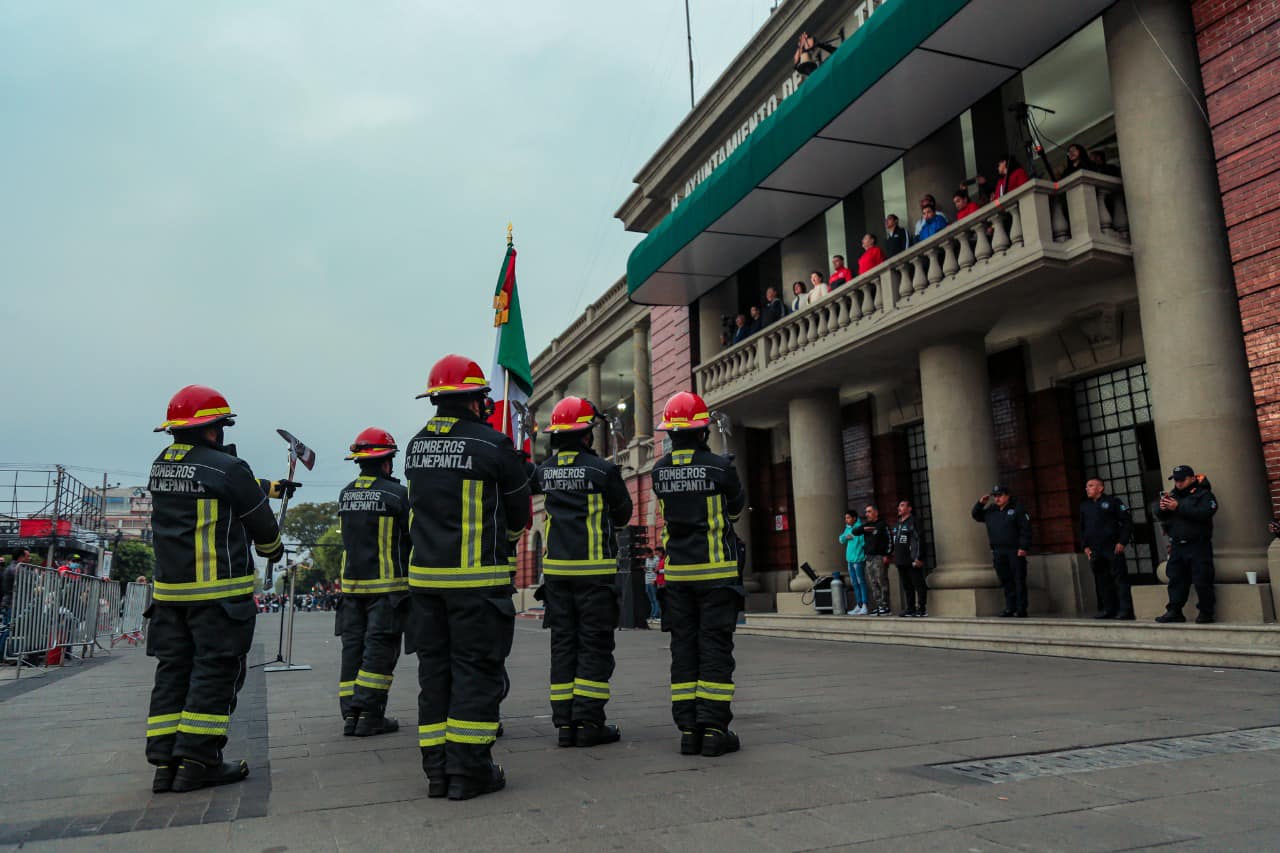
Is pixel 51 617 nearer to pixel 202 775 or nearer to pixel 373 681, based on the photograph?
pixel 373 681

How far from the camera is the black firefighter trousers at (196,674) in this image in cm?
452

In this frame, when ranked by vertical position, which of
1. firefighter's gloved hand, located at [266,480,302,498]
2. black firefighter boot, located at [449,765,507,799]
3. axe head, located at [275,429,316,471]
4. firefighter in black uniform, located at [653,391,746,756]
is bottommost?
black firefighter boot, located at [449,765,507,799]

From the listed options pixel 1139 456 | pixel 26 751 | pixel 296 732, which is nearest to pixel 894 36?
pixel 1139 456

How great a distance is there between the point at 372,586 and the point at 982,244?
9.47 m

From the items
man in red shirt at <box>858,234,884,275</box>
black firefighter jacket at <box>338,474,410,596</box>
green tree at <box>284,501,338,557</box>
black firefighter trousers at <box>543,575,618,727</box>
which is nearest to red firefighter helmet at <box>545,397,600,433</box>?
black firefighter trousers at <box>543,575,618,727</box>

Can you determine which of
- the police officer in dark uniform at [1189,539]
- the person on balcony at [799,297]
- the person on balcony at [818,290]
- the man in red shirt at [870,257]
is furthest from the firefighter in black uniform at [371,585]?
the person on balcony at [799,297]

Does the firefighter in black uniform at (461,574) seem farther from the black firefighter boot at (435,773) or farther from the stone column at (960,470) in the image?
the stone column at (960,470)

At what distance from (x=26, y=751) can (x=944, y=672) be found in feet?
25.5

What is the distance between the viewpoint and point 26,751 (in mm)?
5805

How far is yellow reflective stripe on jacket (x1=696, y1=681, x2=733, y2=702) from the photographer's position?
16.5 feet

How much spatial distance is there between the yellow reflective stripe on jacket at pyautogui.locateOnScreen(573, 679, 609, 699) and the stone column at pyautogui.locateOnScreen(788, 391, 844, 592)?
12168mm

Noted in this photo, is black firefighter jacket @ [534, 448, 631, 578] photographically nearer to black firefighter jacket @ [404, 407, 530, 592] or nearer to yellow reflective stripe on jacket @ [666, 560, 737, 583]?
yellow reflective stripe on jacket @ [666, 560, 737, 583]

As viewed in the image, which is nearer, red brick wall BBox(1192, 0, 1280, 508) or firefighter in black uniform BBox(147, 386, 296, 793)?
firefighter in black uniform BBox(147, 386, 296, 793)

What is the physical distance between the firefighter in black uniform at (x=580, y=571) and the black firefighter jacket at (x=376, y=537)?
1304 mm
